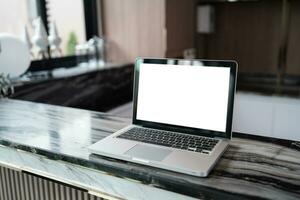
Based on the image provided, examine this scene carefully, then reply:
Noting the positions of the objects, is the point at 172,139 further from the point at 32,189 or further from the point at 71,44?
the point at 71,44

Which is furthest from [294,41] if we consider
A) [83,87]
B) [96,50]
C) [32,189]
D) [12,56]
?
[32,189]

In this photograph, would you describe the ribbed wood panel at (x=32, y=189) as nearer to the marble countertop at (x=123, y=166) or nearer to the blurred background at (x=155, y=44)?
the marble countertop at (x=123, y=166)

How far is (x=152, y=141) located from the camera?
0.91m

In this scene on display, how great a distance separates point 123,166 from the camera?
800 millimetres

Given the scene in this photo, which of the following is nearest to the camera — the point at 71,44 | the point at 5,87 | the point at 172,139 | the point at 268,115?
the point at 172,139

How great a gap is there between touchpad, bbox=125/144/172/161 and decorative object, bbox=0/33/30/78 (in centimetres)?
123

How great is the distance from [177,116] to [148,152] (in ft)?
0.58

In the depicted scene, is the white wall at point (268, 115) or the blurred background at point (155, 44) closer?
the blurred background at point (155, 44)

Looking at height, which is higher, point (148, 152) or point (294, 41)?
point (294, 41)

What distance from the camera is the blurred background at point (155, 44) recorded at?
7.30 feet

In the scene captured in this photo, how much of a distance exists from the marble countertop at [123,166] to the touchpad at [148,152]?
3 centimetres

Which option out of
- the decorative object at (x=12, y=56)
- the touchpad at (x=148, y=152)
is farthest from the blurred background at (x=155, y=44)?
the touchpad at (x=148, y=152)

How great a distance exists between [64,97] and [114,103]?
0.51 metres

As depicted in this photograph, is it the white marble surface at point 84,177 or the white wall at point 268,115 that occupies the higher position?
the white marble surface at point 84,177
